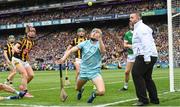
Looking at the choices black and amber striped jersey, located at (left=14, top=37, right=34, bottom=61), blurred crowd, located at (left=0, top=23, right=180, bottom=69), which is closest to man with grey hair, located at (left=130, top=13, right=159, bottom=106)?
black and amber striped jersey, located at (left=14, top=37, right=34, bottom=61)

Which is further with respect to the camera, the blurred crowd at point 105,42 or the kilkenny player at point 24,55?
the blurred crowd at point 105,42

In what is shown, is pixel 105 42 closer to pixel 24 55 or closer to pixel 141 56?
pixel 24 55

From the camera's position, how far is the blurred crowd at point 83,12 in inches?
2297

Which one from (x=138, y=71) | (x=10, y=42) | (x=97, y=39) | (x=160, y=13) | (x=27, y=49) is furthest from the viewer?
(x=160, y=13)

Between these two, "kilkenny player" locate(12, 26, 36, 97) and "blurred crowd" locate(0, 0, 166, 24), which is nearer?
"kilkenny player" locate(12, 26, 36, 97)

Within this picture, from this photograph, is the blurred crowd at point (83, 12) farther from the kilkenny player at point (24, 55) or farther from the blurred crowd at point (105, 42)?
the kilkenny player at point (24, 55)

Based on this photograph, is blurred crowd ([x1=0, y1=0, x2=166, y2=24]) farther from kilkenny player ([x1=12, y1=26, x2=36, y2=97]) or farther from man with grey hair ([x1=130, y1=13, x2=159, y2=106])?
man with grey hair ([x1=130, y1=13, x2=159, y2=106])

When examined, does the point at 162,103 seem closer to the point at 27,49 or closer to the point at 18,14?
the point at 27,49

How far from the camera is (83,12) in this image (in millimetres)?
64875

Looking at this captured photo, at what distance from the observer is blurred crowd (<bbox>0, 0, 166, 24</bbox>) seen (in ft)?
191

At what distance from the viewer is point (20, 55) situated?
13.8m

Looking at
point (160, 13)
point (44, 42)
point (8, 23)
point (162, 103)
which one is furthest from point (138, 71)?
point (8, 23)

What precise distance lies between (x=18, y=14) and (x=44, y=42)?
9.31 metres

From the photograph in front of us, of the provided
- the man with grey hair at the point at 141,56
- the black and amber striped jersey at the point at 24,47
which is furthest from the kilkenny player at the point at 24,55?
the man with grey hair at the point at 141,56
